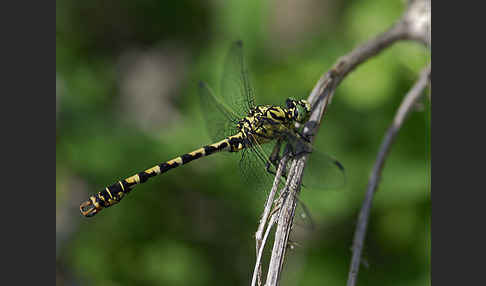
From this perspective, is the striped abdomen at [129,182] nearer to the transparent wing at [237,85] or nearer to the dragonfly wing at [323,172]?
the transparent wing at [237,85]

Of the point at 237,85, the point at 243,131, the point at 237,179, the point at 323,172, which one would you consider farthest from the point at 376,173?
the point at 237,179

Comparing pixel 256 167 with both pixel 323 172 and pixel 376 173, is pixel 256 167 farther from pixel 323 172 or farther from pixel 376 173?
pixel 376 173

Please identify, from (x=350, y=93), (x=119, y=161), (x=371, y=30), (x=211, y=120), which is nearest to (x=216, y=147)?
(x=211, y=120)

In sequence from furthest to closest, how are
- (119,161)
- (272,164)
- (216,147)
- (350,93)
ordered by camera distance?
(350,93) < (119,161) < (216,147) < (272,164)

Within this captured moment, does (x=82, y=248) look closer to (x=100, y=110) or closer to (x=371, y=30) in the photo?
(x=100, y=110)

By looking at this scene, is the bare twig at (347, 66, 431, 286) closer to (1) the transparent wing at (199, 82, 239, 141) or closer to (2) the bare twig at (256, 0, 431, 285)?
(2) the bare twig at (256, 0, 431, 285)

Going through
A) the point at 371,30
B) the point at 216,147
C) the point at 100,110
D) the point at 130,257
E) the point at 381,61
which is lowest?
the point at 130,257

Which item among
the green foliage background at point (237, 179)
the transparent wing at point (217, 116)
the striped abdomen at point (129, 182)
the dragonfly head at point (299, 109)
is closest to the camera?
the dragonfly head at point (299, 109)

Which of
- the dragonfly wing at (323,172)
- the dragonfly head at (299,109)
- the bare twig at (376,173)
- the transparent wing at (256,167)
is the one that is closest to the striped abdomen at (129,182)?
the transparent wing at (256,167)
